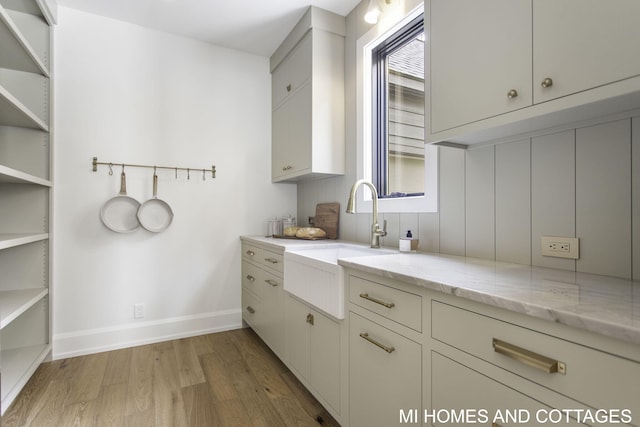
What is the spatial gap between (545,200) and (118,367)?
274cm

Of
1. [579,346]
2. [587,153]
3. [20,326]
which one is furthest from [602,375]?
[20,326]

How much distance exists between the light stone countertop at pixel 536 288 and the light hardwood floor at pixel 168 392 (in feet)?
3.25

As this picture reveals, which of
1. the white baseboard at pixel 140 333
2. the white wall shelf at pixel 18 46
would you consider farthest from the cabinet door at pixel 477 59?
the white baseboard at pixel 140 333

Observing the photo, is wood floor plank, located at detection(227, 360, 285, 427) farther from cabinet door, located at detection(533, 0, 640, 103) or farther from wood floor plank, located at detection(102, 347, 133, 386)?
cabinet door, located at detection(533, 0, 640, 103)

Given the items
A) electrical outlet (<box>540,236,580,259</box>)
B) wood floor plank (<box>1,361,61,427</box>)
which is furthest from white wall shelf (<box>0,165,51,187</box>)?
electrical outlet (<box>540,236,580,259</box>)

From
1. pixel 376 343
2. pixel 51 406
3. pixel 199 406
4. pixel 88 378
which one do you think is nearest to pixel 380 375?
pixel 376 343

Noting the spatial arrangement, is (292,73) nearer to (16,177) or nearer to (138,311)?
(16,177)

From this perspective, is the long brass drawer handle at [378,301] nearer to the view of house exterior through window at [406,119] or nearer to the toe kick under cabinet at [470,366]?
the toe kick under cabinet at [470,366]

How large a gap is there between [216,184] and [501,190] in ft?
7.59

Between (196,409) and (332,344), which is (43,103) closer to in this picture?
(196,409)

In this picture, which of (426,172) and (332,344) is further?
(426,172)

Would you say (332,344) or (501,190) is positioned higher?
(501,190)

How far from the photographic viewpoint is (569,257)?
1.20m

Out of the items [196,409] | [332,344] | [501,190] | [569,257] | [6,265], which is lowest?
[196,409]
